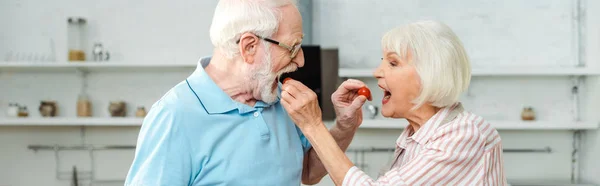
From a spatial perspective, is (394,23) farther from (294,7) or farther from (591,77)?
(294,7)

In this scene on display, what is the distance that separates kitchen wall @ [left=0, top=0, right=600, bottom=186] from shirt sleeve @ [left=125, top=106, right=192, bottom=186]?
10.5ft

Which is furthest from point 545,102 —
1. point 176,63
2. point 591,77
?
point 176,63

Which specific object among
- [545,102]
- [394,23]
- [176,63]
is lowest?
[545,102]

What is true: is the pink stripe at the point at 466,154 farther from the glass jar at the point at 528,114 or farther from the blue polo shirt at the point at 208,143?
the glass jar at the point at 528,114

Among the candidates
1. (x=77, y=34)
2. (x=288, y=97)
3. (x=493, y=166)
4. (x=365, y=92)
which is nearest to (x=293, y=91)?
(x=288, y=97)

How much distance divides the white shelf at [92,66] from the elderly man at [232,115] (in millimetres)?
2873

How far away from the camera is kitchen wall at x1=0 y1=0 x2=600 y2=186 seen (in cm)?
471

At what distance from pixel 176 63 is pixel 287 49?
2991 millimetres

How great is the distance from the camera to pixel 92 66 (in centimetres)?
462

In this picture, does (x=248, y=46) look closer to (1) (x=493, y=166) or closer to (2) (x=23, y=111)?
(1) (x=493, y=166)

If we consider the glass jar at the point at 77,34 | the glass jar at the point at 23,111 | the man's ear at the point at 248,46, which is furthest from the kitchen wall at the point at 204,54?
the man's ear at the point at 248,46

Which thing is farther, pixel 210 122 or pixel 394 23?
pixel 394 23

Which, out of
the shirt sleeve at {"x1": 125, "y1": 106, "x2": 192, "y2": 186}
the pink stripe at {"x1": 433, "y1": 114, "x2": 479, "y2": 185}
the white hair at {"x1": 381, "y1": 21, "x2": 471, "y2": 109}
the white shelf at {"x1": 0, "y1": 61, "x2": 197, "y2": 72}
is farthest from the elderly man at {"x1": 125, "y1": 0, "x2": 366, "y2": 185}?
the white shelf at {"x1": 0, "y1": 61, "x2": 197, "y2": 72}

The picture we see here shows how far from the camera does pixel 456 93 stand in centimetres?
166
